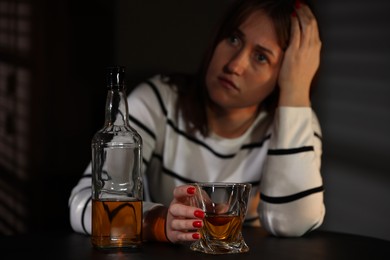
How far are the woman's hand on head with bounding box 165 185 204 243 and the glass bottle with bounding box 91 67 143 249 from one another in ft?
0.24

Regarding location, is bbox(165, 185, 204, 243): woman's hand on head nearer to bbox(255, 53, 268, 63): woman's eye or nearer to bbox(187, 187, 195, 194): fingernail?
bbox(187, 187, 195, 194): fingernail

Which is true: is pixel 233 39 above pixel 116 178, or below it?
above

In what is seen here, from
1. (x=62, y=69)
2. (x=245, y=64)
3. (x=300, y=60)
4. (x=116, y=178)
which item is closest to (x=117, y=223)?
(x=116, y=178)

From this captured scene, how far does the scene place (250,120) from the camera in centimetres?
176

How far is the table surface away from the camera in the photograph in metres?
1.01

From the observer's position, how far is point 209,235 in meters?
1.05

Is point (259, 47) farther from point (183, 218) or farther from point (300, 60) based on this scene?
point (183, 218)

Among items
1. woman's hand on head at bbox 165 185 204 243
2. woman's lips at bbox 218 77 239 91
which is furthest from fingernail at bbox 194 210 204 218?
woman's lips at bbox 218 77 239 91

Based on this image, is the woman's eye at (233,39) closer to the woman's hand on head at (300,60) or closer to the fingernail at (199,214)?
the woman's hand on head at (300,60)

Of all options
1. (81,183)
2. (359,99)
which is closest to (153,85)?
(81,183)

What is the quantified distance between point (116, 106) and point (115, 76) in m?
0.05

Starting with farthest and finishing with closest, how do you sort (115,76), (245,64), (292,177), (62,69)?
(62,69), (245,64), (292,177), (115,76)

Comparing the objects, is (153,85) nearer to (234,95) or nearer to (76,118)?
(234,95)

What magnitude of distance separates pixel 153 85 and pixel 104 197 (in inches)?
28.9
